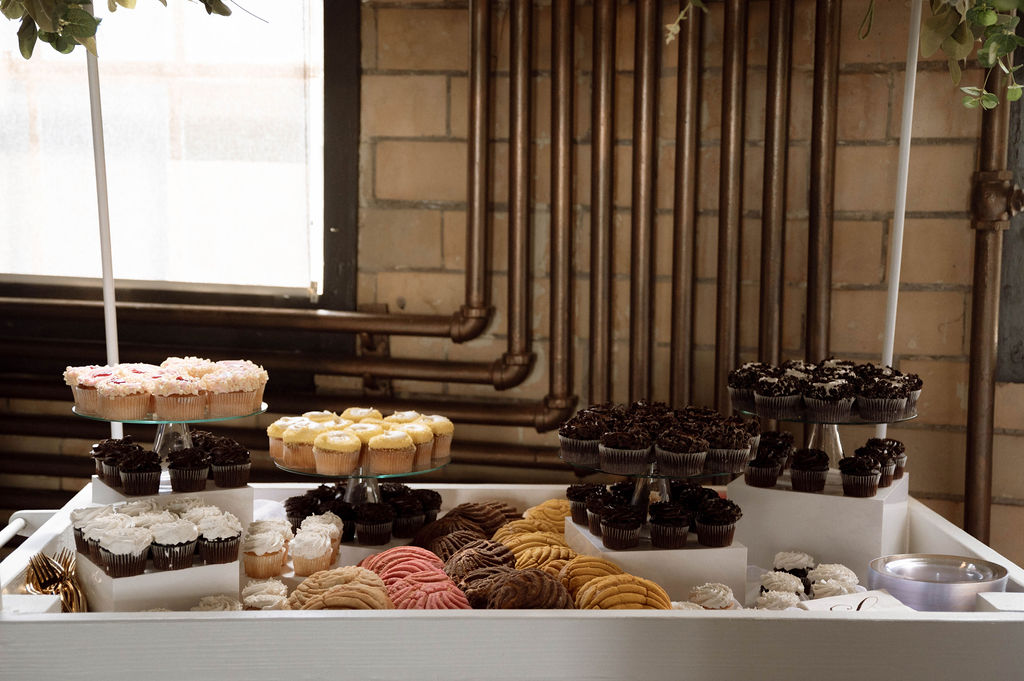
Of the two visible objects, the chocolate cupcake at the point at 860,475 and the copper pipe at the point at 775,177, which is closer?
the chocolate cupcake at the point at 860,475

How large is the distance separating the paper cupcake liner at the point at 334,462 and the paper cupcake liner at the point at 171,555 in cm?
37

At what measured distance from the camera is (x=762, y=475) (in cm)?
181

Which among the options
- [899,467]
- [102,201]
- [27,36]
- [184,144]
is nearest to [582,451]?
[899,467]

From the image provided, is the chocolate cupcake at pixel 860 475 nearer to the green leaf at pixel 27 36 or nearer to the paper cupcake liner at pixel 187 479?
the paper cupcake liner at pixel 187 479

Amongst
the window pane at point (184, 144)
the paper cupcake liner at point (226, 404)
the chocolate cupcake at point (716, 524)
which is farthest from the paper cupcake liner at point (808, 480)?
the window pane at point (184, 144)

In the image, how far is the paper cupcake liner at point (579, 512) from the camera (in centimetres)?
171

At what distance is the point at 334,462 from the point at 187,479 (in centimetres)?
26

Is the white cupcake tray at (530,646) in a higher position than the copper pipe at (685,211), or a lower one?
lower

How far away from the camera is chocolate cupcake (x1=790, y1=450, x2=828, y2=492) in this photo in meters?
1.77

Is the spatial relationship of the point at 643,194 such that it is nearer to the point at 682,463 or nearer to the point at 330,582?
the point at 682,463

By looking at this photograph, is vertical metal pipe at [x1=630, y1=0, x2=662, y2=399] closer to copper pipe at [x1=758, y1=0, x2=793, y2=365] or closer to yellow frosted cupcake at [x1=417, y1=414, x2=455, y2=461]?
copper pipe at [x1=758, y1=0, x2=793, y2=365]

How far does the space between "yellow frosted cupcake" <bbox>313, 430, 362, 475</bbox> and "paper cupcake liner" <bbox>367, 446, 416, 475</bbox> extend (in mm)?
31

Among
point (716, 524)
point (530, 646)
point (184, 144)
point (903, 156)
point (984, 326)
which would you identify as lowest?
point (530, 646)

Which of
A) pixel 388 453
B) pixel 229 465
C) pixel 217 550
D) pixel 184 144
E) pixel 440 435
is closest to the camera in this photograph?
pixel 217 550
